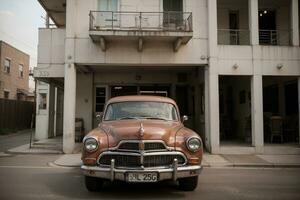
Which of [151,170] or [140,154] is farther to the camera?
[140,154]

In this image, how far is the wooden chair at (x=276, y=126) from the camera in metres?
15.6

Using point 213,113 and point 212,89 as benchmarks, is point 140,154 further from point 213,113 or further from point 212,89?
point 212,89

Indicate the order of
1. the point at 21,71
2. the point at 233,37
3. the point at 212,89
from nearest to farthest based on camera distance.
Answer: the point at 212,89 < the point at 233,37 < the point at 21,71

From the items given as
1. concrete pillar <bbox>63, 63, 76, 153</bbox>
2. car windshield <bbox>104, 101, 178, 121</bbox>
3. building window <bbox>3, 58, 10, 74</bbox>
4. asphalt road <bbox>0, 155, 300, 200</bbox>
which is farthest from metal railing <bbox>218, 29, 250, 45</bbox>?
building window <bbox>3, 58, 10, 74</bbox>

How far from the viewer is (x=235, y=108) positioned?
1928cm

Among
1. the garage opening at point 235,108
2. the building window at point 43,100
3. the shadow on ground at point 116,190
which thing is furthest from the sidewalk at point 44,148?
the garage opening at point 235,108

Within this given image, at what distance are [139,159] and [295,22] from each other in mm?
11423

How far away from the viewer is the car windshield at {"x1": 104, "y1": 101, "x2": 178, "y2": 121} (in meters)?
8.09

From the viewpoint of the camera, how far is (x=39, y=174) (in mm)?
9641

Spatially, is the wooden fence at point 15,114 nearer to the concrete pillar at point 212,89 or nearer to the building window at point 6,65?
the building window at point 6,65

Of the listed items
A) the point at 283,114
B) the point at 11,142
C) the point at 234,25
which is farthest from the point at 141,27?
the point at 11,142

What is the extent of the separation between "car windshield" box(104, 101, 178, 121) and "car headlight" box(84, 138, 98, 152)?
4.59 ft

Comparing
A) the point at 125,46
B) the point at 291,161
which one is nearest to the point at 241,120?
the point at 291,161

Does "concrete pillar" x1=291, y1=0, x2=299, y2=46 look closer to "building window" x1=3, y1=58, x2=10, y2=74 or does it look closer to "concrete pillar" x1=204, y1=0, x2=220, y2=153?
"concrete pillar" x1=204, y1=0, x2=220, y2=153
